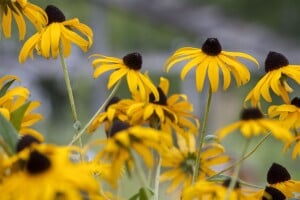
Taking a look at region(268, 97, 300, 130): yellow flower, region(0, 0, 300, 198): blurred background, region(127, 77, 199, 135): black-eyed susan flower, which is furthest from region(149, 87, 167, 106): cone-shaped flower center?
region(0, 0, 300, 198): blurred background

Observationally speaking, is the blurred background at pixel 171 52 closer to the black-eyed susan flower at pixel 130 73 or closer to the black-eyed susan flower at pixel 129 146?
the black-eyed susan flower at pixel 130 73

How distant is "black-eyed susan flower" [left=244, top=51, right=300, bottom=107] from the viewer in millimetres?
930

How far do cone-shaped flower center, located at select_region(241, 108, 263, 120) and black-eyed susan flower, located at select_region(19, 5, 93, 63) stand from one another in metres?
0.27

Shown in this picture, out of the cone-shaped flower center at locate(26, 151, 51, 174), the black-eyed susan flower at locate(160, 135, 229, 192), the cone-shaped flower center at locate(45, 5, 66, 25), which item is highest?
the cone-shaped flower center at locate(45, 5, 66, 25)

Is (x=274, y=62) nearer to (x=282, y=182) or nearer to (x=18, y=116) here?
(x=282, y=182)

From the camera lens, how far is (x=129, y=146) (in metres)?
0.64

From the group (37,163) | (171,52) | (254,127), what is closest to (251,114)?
(254,127)

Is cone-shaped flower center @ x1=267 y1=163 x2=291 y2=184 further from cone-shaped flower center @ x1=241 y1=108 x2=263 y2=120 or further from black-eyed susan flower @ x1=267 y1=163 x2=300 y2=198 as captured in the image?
cone-shaped flower center @ x1=241 y1=108 x2=263 y2=120

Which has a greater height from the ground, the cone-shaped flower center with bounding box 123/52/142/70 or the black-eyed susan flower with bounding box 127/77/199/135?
the cone-shaped flower center with bounding box 123/52/142/70

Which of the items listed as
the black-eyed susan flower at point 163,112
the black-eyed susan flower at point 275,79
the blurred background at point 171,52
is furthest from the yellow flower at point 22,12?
the blurred background at point 171,52

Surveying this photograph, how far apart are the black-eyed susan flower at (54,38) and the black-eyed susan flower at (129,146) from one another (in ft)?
0.81

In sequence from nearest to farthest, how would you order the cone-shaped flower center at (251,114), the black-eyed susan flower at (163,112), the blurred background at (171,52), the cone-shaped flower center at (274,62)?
the cone-shaped flower center at (251,114)
the black-eyed susan flower at (163,112)
the cone-shaped flower center at (274,62)
the blurred background at (171,52)

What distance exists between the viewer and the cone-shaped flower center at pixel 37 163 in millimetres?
622

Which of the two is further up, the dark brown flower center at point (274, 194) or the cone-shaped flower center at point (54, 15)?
the cone-shaped flower center at point (54, 15)
